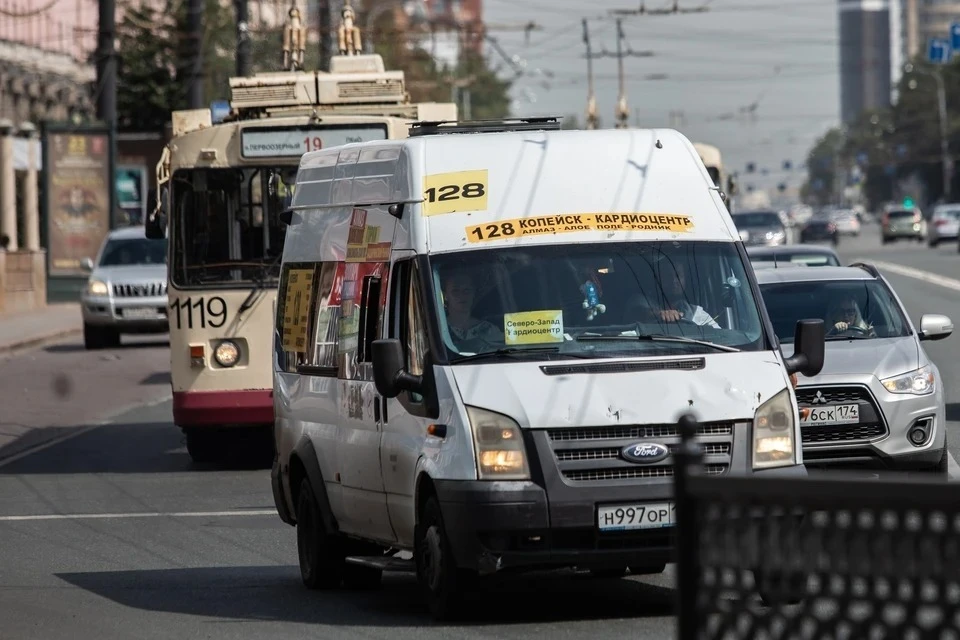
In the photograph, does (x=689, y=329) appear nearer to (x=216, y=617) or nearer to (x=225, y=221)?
(x=216, y=617)

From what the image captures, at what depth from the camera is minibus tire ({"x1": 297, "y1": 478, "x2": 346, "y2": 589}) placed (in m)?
9.45

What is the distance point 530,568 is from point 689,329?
4.34 feet

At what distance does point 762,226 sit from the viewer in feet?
153

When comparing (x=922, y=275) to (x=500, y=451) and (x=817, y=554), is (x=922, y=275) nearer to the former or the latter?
(x=500, y=451)

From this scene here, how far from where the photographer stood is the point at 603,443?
7.83 meters

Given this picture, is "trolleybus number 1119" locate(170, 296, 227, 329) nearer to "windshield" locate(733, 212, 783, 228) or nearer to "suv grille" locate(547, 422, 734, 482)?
"suv grille" locate(547, 422, 734, 482)

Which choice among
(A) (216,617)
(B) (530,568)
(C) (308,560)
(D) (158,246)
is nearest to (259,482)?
(C) (308,560)

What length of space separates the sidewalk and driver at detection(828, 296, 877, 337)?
820 inches

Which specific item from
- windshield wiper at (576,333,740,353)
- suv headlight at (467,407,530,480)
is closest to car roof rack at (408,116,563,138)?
windshield wiper at (576,333,740,353)

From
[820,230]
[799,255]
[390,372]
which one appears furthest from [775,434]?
[820,230]

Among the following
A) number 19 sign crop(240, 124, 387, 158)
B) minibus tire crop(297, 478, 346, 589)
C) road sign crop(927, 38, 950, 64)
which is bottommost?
minibus tire crop(297, 478, 346, 589)

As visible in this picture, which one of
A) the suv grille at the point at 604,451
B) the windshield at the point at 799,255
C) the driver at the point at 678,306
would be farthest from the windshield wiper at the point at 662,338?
the windshield at the point at 799,255

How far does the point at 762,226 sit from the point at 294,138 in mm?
32669

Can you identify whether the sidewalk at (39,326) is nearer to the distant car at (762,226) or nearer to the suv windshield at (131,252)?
the suv windshield at (131,252)
